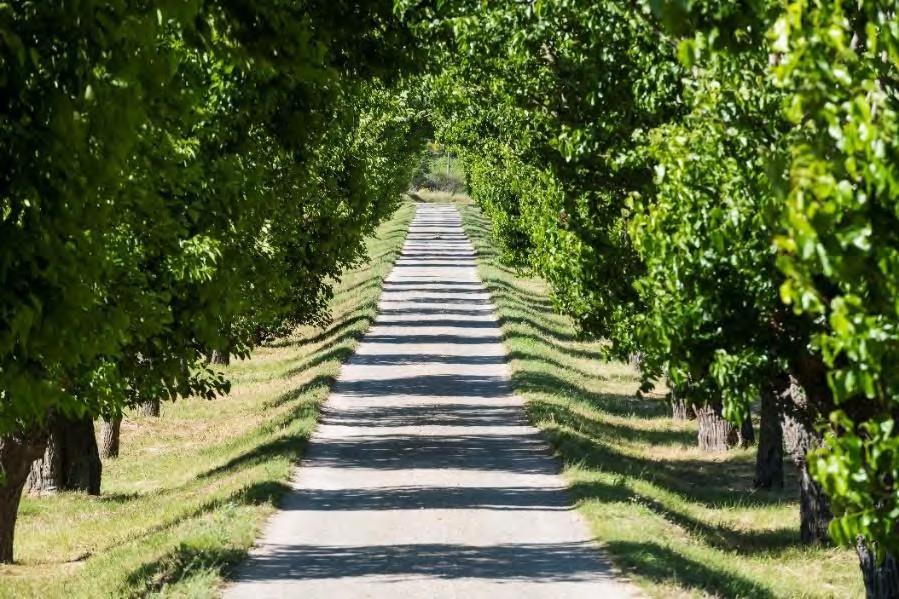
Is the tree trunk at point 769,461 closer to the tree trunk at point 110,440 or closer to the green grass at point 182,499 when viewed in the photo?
the green grass at point 182,499

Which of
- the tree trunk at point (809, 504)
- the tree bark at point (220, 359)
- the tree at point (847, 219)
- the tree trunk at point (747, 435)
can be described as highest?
the tree at point (847, 219)

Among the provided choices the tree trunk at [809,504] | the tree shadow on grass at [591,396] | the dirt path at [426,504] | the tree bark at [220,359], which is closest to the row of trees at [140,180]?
the dirt path at [426,504]

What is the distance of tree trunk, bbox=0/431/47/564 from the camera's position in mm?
16484

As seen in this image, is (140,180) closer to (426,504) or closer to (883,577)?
(426,504)

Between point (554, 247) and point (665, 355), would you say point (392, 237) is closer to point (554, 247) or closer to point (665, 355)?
point (554, 247)

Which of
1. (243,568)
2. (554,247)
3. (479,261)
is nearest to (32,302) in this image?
(243,568)

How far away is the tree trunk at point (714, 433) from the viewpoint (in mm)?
24781

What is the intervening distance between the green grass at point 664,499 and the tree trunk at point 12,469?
6148 millimetres

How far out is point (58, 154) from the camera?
6.48 metres

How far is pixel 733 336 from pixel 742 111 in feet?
5.57

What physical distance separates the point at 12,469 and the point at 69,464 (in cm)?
533

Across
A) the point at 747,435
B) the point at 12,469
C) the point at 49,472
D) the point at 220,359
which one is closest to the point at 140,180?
the point at 12,469

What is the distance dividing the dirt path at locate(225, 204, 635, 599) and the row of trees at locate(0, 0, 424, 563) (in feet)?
6.62

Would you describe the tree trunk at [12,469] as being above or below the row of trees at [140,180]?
below
